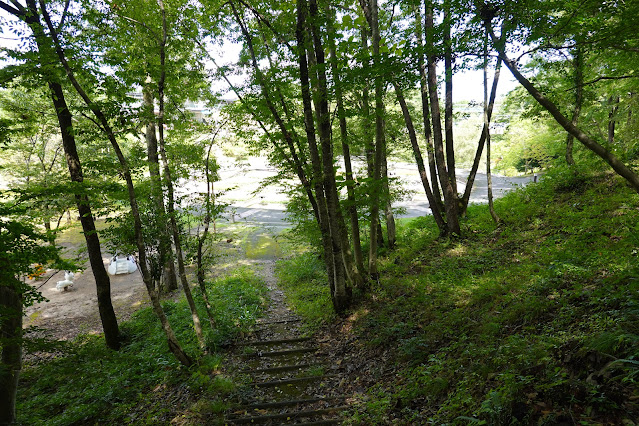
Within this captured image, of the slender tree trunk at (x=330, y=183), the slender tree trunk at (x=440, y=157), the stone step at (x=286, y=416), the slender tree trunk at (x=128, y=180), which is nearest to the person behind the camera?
the stone step at (x=286, y=416)

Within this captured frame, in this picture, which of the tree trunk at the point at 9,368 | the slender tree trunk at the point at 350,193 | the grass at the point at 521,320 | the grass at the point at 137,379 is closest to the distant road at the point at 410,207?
the grass at the point at 137,379

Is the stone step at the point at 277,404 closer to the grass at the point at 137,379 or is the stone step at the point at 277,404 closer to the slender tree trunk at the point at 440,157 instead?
the grass at the point at 137,379

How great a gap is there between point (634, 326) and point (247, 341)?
7.27 metres

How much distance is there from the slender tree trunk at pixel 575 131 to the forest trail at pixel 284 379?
17.6ft

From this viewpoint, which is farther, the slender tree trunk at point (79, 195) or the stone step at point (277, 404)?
the slender tree trunk at point (79, 195)

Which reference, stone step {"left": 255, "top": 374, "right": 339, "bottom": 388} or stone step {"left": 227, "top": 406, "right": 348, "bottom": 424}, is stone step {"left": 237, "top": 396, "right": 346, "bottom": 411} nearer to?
stone step {"left": 227, "top": 406, "right": 348, "bottom": 424}

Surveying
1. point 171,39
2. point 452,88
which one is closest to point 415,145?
point 452,88

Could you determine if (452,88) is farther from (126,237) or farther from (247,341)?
(126,237)

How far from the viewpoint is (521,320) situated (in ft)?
15.4

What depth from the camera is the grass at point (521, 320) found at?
290cm

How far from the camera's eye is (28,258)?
197 inches

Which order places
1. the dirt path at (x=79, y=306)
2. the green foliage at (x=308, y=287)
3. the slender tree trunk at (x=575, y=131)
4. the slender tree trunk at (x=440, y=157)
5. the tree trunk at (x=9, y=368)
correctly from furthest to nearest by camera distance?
the dirt path at (x=79, y=306)
the slender tree trunk at (x=440, y=157)
the green foliage at (x=308, y=287)
the tree trunk at (x=9, y=368)
the slender tree trunk at (x=575, y=131)

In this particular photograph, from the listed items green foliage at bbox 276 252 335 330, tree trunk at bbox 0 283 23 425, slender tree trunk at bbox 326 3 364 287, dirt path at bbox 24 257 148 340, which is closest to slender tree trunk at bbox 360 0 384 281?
slender tree trunk at bbox 326 3 364 287

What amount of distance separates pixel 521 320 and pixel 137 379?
26.2 feet
